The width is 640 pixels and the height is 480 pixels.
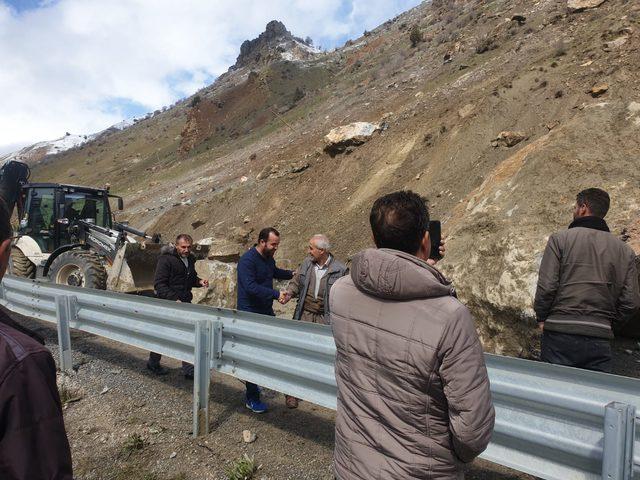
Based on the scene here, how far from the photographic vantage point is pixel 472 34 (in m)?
22.1

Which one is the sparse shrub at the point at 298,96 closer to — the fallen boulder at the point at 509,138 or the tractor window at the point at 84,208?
the tractor window at the point at 84,208

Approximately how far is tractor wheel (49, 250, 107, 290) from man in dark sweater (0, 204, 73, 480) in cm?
827

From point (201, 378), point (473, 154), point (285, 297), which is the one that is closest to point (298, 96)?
point (473, 154)

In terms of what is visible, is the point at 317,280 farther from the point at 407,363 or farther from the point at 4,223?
the point at 4,223

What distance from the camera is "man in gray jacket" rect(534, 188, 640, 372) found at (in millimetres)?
3262

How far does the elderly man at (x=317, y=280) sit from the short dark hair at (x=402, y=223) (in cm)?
277

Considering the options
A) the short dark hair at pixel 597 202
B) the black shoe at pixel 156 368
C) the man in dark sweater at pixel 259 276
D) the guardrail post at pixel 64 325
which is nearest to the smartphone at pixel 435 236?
the short dark hair at pixel 597 202

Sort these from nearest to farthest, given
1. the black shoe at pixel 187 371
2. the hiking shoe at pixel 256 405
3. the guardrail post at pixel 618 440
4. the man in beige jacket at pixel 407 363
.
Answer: the man in beige jacket at pixel 407 363 → the guardrail post at pixel 618 440 → the hiking shoe at pixel 256 405 → the black shoe at pixel 187 371

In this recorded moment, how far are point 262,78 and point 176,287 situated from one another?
47.0 metres

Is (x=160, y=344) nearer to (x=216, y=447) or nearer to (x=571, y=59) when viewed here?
(x=216, y=447)

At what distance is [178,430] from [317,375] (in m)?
1.53

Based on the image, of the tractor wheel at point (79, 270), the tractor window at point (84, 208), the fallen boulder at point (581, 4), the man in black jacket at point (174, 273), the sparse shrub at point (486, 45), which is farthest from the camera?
the sparse shrub at point (486, 45)

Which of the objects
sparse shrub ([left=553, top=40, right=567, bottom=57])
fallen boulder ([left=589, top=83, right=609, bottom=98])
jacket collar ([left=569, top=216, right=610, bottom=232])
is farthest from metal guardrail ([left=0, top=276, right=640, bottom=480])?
sparse shrub ([left=553, top=40, right=567, bottom=57])

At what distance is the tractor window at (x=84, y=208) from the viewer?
36.3 ft
